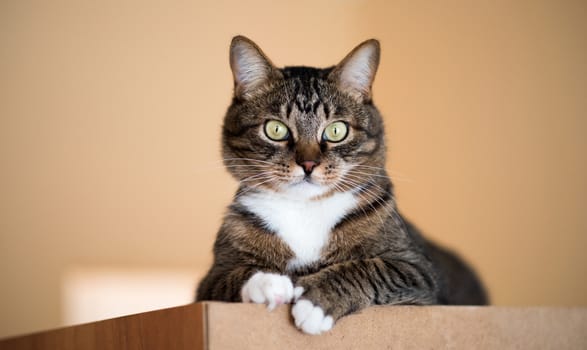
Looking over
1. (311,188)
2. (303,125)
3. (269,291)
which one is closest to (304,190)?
(311,188)

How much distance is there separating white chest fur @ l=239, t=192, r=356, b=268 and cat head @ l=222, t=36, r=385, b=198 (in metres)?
0.03

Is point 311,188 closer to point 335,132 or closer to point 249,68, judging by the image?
point 335,132

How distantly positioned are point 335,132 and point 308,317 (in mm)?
482

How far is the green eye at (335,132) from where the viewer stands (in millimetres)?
1404

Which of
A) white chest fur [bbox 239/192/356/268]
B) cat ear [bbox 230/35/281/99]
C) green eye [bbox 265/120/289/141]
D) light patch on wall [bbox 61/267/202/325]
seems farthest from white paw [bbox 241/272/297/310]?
light patch on wall [bbox 61/267/202/325]

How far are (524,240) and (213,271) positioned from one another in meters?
1.83

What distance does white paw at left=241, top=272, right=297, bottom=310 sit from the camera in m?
1.11

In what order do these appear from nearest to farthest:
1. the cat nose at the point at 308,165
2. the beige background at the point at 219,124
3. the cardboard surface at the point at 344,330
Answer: the cardboard surface at the point at 344,330 → the cat nose at the point at 308,165 → the beige background at the point at 219,124

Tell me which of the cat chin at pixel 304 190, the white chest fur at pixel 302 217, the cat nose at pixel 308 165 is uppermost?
the cat nose at pixel 308 165

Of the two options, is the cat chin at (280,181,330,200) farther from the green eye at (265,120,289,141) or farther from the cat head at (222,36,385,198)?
the green eye at (265,120,289,141)

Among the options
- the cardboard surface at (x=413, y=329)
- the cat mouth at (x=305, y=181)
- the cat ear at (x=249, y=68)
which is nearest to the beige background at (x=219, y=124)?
the cat ear at (x=249, y=68)

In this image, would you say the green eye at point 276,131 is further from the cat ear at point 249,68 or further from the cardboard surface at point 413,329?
the cardboard surface at point 413,329

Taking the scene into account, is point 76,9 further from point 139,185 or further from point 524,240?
point 524,240

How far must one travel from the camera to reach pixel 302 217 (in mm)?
1420
